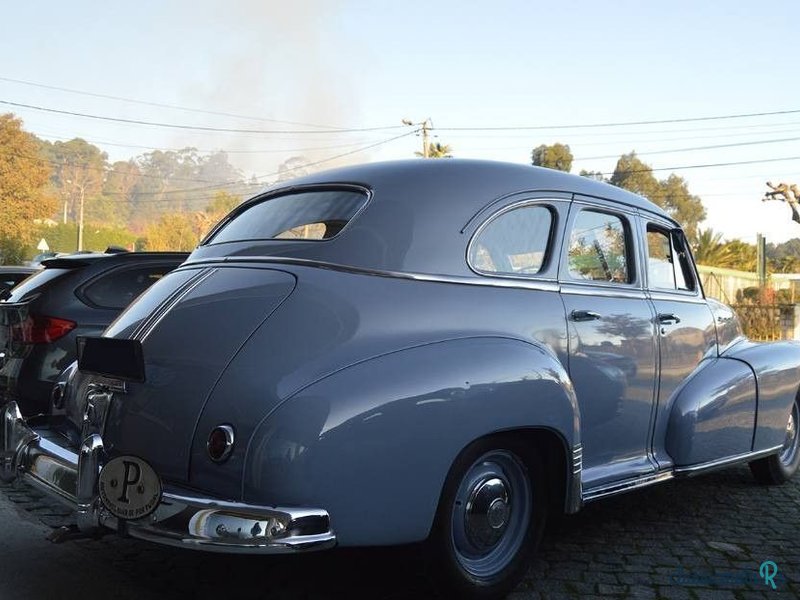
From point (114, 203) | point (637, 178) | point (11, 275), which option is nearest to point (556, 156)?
point (637, 178)

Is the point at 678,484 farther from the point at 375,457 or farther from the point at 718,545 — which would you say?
the point at 375,457

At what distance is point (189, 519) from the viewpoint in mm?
2590

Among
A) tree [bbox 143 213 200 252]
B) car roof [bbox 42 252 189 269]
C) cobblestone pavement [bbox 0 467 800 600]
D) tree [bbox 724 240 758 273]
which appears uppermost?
tree [bbox 143 213 200 252]

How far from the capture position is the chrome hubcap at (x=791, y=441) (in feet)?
18.7

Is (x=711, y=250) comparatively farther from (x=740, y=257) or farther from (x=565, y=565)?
(x=565, y=565)

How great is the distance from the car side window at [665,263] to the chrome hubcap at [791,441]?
5.23 feet

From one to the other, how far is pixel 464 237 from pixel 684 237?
2176 mm

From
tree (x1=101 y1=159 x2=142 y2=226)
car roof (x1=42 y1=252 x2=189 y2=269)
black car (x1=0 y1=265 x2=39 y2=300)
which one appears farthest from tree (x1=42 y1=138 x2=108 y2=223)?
car roof (x1=42 y1=252 x2=189 y2=269)

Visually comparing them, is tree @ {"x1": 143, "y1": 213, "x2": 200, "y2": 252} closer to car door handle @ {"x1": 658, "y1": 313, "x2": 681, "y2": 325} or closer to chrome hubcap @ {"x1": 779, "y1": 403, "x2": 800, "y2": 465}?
chrome hubcap @ {"x1": 779, "y1": 403, "x2": 800, "y2": 465}

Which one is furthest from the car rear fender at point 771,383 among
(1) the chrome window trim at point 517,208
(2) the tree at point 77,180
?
(2) the tree at point 77,180

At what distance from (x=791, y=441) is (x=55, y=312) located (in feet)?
17.1

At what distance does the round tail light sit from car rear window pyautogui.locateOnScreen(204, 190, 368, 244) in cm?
97

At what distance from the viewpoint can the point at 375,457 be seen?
2.73 metres

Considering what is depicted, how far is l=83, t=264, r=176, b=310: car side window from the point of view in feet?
18.8
